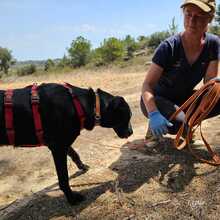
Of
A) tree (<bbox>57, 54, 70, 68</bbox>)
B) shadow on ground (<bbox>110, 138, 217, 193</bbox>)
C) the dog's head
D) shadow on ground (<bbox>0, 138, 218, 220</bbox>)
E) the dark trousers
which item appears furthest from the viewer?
tree (<bbox>57, 54, 70, 68</bbox>)

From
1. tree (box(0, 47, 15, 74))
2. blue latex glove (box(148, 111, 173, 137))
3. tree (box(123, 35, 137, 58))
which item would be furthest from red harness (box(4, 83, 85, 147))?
tree (box(0, 47, 15, 74))

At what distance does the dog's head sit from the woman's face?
2.85ft

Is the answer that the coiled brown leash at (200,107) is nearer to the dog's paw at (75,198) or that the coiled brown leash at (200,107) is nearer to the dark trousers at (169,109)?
the dark trousers at (169,109)

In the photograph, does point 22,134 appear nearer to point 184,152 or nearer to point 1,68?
point 184,152

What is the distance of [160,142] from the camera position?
4.45 m

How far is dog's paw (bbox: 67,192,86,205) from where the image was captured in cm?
334

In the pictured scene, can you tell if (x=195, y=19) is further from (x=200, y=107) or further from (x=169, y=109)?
(x=169, y=109)

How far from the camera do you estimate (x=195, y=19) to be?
3605 millimetres

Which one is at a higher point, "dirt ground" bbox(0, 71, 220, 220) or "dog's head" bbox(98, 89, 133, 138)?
"dog's head" bbox(98, 89, 133, 138)

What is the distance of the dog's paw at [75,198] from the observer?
3.34 meters

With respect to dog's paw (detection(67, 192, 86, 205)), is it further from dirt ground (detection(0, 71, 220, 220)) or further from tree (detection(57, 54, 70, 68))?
tree (detection(57, 54, 70, 68))

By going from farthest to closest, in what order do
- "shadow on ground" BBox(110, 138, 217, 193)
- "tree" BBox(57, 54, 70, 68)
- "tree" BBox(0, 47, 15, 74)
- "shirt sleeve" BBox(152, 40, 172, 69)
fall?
"tree" BBox(0, 47, 15, 74)
"tree" BBox(57, 54, 70, 68)
"shirt sleeve" BBox(152, 40, 172, 69)
"shadow on ground" BBox(110, 138, 217, 193)

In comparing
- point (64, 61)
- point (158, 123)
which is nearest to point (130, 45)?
point (64, 61)

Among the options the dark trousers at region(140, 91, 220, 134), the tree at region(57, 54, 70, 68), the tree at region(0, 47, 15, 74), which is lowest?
the tree at region(0, 47, 15, 74)
